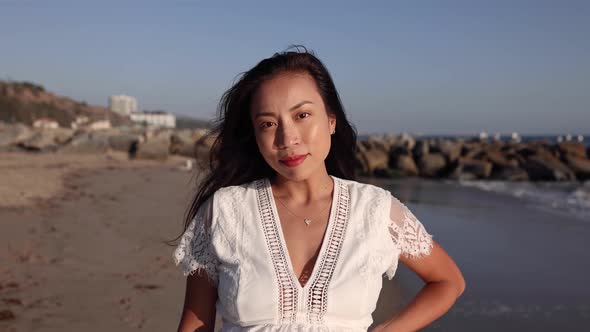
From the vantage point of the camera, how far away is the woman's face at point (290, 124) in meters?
1.74

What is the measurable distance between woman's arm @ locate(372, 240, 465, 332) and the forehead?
63 centimetres

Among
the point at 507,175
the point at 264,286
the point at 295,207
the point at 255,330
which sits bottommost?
the point at 507,175

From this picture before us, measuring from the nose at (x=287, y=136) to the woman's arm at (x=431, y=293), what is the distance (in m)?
0.53

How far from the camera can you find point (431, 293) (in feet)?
5.98

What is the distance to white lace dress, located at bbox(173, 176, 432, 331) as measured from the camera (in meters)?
1.59

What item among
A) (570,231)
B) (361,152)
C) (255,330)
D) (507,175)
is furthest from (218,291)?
(361,152)

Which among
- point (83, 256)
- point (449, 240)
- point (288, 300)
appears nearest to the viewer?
point (288, 300)

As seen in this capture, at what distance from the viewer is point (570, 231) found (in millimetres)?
7352

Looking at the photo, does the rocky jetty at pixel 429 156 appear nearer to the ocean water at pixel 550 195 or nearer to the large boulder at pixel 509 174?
the large boulder at pixel 509 174

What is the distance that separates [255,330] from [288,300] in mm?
133

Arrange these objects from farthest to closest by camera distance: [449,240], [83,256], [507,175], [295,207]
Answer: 1. [507,175]
2. [449,240]
3. [83,256]
4. [295,207]

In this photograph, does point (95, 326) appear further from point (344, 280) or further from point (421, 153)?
point (421, 153)

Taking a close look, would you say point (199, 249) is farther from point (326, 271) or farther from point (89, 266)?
point (89, 266)

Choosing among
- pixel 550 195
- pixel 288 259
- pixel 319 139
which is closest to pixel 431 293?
pixel 288 259
